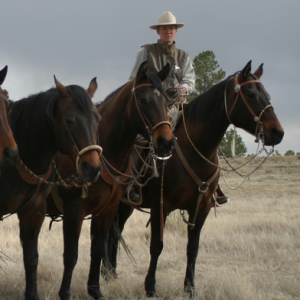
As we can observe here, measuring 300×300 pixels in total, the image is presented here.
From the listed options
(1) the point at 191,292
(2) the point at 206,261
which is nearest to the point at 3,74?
(1) the point at 191,292

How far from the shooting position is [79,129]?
4.54 m

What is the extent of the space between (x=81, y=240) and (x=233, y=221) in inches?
149

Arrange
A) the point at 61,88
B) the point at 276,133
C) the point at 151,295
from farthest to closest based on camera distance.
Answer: the point at 151,295
the point at 276,133
the point at 61,88

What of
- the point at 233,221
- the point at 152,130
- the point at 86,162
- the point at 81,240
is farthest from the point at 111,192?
the point at 233,221

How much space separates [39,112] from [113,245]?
125 inches

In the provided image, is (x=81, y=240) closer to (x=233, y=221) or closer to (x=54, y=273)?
(x=54, y=273)

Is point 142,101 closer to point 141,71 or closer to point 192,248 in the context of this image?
point 141,71

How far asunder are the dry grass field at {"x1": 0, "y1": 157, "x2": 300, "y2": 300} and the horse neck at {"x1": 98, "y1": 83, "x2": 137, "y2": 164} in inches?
66.7

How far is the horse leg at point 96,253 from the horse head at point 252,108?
6.71 ft

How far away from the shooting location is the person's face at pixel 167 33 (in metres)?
6.98

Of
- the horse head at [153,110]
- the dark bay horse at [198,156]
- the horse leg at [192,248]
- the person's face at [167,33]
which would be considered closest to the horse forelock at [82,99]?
the horse head at [153,110]

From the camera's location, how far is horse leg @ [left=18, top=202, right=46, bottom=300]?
16.7 feet

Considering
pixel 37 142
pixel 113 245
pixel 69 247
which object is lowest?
pixel 113 245

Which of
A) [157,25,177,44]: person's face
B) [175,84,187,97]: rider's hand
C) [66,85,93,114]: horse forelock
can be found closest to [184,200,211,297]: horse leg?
[175,84,187,97]: rider's hand
